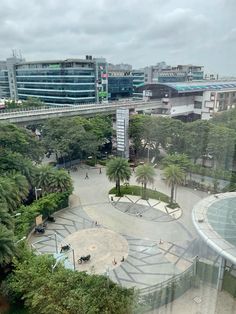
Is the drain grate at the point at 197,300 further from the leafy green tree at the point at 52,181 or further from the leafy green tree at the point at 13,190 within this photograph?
the leafy green tree at the point at 52,181

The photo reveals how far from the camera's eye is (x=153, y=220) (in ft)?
25.0

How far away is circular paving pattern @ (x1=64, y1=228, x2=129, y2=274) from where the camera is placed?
5.94 m

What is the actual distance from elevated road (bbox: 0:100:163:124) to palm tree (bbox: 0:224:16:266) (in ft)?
26.0

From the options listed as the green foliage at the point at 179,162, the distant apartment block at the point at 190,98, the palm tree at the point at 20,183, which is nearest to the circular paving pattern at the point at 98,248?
the palm tree at the point at 20,183

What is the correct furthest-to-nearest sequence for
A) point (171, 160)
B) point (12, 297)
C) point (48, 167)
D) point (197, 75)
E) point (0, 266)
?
point (197, 75), point (171, 160), point (48, 167), point (0, 266), point (12, 297)

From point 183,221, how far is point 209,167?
10.5 feet

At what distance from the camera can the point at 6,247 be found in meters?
4.87

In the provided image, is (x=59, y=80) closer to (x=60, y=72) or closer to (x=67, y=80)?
(x=60, y=72)

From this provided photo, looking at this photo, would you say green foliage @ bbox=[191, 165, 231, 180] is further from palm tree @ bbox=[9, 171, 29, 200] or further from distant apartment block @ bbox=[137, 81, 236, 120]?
distant apartment block @ bbox=[137, 81, 236, 120]

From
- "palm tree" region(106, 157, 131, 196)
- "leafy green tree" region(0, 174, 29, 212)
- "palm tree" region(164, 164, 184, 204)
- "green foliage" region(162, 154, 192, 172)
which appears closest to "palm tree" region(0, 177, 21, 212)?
"leafy green tree" region(0, 174, 29, 212)

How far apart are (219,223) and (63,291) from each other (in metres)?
3.04

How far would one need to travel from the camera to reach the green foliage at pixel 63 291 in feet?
12.4

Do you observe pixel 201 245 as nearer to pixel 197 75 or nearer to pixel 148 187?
pixel 148 187

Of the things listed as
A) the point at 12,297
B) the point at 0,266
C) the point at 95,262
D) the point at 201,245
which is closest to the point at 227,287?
the point at 201,245
